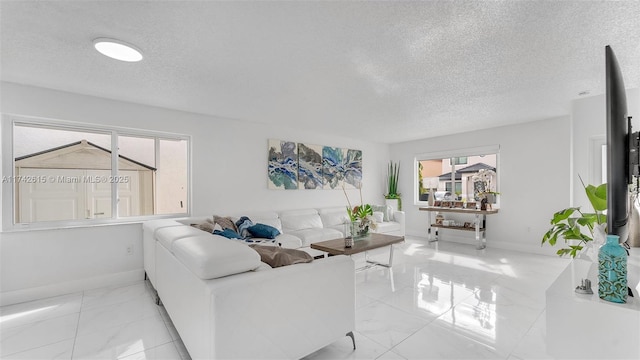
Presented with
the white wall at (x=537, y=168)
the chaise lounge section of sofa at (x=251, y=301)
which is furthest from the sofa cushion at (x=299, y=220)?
the white wall at (x=537, y=168)

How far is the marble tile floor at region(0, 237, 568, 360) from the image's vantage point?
6.59 ft

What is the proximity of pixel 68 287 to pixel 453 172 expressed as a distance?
6.57m

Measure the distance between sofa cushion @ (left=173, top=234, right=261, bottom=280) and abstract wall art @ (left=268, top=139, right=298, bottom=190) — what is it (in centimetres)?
312

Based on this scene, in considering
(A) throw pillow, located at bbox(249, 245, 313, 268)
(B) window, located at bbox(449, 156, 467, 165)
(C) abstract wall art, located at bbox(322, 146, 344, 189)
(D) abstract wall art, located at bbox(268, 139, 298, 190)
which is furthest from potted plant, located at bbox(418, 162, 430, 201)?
(A) throw pillow, located at bbox(249, 245, 313, 268)

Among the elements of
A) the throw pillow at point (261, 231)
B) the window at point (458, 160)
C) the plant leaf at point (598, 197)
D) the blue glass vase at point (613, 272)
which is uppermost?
the window at point (458, 160)

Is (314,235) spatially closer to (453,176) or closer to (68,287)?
(68,287)

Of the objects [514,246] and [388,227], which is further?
[388,227]

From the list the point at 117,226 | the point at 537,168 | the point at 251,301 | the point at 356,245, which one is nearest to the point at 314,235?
the point at 356,245

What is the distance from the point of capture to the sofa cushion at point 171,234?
210 centimetres

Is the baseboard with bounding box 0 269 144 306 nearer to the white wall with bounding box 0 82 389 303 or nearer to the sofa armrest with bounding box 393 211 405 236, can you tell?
the white wall with bounding box 0 82 389 303

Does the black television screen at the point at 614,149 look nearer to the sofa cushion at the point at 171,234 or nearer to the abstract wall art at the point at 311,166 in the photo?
the sofa cushion at the point at 171,234

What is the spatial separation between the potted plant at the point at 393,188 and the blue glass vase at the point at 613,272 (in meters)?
5.44

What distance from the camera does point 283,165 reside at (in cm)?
501

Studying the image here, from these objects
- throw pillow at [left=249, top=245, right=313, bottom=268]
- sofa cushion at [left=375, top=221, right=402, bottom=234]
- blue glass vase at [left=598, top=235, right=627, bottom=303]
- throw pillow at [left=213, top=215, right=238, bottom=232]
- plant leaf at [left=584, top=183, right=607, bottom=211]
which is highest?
plant leaf at [left=584, top=183, right=607, bottom=211]
